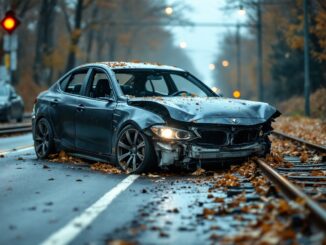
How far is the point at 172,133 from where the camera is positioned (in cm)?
957

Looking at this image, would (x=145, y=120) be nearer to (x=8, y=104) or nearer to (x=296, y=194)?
(x=296, y=194)

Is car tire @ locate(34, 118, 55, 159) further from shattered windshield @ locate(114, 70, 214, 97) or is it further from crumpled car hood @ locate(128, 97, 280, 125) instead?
crumpled car hood @ locate(128, 97, 280, 125)

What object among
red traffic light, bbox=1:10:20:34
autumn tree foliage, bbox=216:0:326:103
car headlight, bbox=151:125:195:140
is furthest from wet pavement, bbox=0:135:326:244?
autumn tree foliage, bbox=216:0:326:103

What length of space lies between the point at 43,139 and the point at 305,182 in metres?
5.30

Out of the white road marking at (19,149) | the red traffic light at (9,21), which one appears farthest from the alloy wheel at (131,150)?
the red traffic light at (9,21)

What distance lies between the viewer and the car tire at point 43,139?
12141 mm

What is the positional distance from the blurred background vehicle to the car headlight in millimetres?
19195

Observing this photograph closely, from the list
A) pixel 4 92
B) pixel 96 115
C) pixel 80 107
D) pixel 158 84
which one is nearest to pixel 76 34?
pixel 4 92

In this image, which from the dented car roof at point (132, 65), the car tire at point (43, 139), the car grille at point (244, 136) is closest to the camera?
the car grille at point (244, 136)

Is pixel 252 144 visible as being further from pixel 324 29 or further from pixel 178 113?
pixel 324 29

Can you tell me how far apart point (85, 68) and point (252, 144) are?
125 inches

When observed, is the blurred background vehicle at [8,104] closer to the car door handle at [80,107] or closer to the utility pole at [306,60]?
the utility pole at [306,60]

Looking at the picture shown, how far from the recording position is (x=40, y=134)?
12.5 m

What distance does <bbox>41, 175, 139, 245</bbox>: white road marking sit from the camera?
5.54 meters
